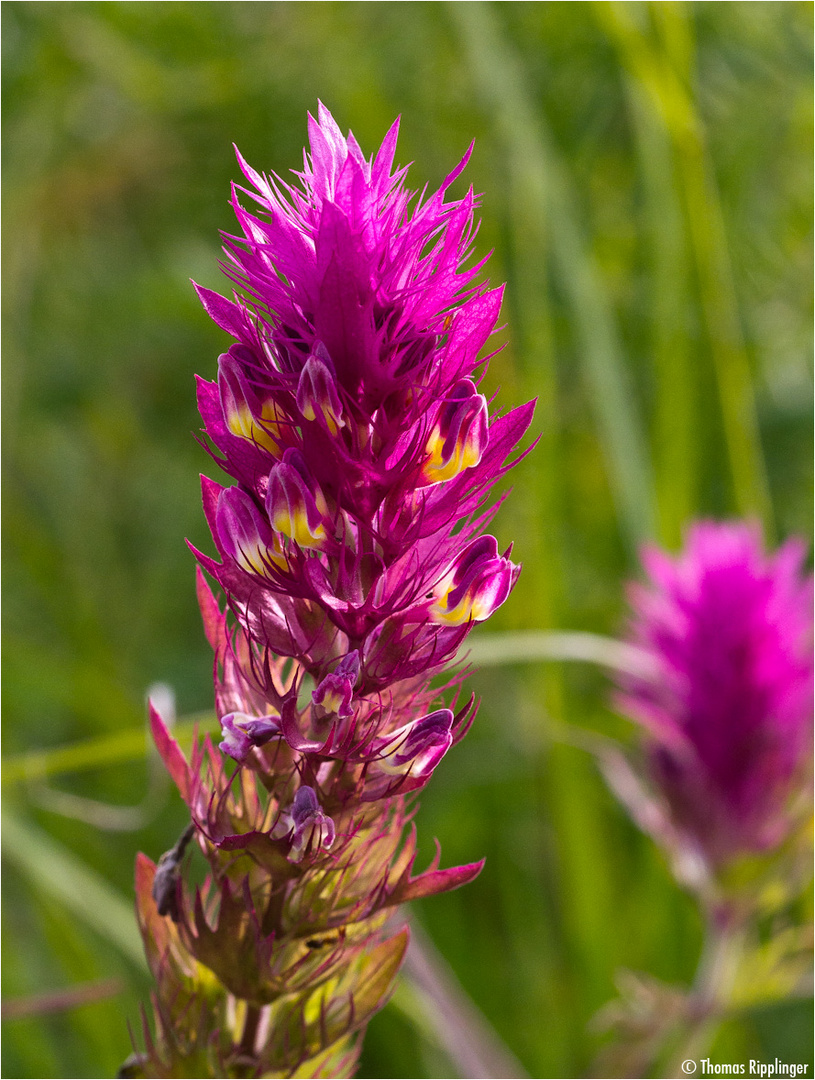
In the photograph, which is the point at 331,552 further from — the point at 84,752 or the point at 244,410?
the point at 84,752

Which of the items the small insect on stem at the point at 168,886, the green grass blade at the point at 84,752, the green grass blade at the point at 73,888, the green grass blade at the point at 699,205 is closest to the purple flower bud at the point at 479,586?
the small insect on stem at the point at 168,886

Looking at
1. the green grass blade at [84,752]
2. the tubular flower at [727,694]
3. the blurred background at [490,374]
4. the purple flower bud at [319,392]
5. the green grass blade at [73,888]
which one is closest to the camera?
the purple flower bud at [319,392]

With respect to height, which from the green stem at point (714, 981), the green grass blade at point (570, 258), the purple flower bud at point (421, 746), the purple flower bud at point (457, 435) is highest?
the green grass blade at point (570, 258)

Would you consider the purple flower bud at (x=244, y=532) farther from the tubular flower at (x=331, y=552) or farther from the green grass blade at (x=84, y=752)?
the green grass blade at (x=84, y=752)

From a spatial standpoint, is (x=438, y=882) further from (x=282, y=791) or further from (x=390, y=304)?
(x=390, y=304)

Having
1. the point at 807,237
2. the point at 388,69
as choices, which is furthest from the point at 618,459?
the point at 388,69

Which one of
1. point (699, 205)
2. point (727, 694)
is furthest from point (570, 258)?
point (727, 694)

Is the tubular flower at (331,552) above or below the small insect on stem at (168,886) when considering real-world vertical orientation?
above
